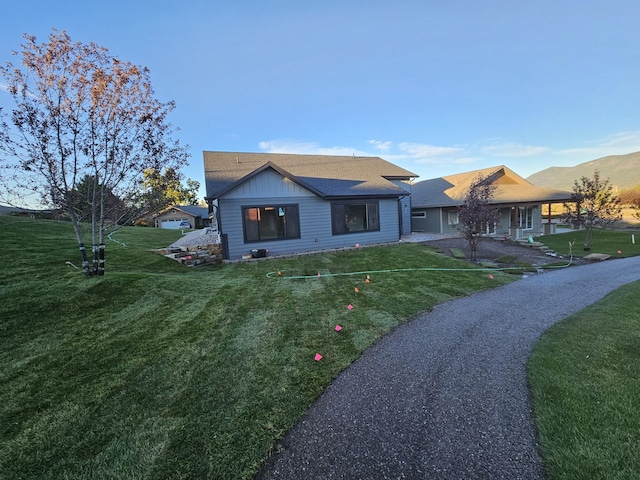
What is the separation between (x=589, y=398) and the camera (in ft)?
9.37

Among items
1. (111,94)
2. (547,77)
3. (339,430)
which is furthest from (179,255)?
(547,77)

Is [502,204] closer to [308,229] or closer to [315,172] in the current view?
[315,172]

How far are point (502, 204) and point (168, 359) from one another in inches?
801

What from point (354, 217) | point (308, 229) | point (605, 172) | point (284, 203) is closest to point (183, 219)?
point (284, 203)

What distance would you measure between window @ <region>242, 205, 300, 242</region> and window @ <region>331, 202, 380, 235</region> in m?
2.04

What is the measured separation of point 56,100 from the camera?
21.2 ft

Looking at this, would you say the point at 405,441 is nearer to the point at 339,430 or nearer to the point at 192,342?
the point at 339,430

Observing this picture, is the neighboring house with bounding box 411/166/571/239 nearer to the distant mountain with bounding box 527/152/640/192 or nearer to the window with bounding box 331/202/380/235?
the window with bounding box 331/202/380/235

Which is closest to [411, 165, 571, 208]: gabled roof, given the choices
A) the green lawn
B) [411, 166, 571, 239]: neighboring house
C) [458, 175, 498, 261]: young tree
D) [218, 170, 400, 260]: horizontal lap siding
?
[411, 166, 571, 239]: neighboring house

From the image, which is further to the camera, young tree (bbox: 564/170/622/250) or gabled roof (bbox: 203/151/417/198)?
young tree (bbox: 564/170/622/250)

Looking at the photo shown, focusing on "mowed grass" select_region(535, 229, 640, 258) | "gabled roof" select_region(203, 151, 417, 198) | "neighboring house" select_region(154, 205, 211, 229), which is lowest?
"mowed grass" select_region(535, 229, 640, 258)

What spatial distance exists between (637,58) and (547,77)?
3452 millimetres

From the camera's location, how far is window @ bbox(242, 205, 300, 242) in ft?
39.6

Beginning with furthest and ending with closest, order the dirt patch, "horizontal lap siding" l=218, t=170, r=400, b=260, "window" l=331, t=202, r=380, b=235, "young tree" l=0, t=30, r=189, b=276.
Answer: "window" l=331, t=202, r=380, b=235 → "horizontal lap siding" l=218, t=170, r=400, b=260 → the dirt patch → "young tree" l=0, t=30, r=189, b=276
